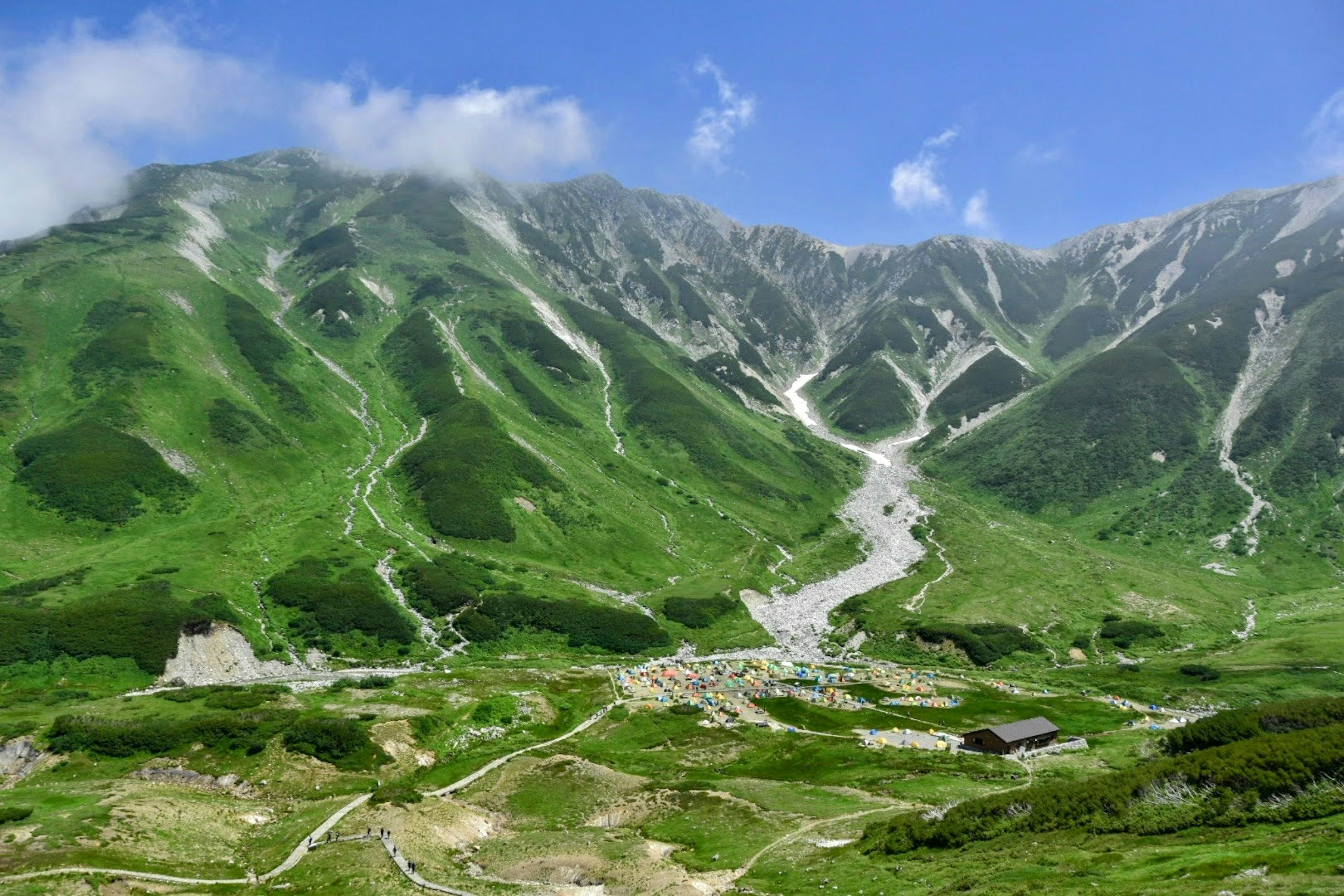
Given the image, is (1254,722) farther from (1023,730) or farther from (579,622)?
(579,622)

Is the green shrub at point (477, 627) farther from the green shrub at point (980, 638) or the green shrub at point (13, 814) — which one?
the green shrub at point (980, 638)

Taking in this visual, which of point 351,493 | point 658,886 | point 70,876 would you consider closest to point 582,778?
point 658,886

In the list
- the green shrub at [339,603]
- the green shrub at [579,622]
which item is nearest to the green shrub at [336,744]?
the green shrub at [339,603]

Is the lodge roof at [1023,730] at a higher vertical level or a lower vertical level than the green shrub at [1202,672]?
higher

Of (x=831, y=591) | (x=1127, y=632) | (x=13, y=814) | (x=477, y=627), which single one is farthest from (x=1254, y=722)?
(x=831, y=591)

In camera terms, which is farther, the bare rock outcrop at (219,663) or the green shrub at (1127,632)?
the green shrub at (1127,632)

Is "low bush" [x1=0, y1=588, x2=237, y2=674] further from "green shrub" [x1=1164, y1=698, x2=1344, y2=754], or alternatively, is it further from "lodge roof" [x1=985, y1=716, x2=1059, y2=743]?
"green shrub" [x1=1164, y1=698, x2=1344, y2=754]

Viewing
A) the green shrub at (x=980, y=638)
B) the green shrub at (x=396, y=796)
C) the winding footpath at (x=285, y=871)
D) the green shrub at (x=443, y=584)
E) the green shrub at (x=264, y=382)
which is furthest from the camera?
the green shrub at (x=264, y=382)

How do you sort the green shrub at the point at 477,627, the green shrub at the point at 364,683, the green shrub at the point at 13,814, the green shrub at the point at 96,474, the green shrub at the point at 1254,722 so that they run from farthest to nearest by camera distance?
the green shrub at the point at 96,474
the green shrub at the point at 477,627
the green shrub at the point at 364,683
the green shrub at the point at 1254,722
the green shrub at the point at 13,814
